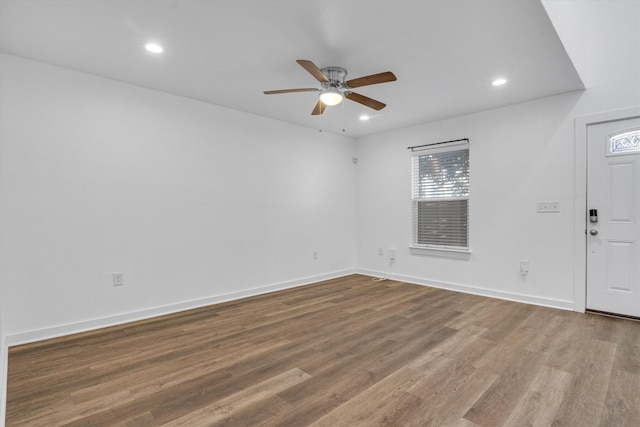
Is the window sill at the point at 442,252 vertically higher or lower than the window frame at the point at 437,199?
lower

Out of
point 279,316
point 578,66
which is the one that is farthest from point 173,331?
point 578,66

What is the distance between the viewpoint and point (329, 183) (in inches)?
213

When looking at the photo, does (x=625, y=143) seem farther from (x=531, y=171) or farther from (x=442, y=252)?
(x=442, y=252)

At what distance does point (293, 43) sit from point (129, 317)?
3.11m

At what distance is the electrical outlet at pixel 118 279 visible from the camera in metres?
3.25

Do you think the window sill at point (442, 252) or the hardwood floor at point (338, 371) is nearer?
the hardwood floor at point (338, 371)

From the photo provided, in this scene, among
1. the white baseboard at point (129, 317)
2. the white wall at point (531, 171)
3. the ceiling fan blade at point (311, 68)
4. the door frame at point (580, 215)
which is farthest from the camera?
the door frame at point (580, 215)

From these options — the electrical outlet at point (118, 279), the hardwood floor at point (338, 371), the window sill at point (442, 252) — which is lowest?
the hardwood floor at point (338, 371)

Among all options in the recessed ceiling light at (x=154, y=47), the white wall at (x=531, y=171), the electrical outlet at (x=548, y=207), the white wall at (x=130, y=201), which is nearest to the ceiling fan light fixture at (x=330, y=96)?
the recessed ceiling light at (x=154, y=47)

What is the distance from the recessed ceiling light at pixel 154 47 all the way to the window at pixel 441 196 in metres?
3.65

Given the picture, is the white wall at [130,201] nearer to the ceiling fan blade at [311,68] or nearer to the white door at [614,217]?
the ceiling fan blade at [311,68]

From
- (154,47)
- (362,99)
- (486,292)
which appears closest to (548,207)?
(486,292)

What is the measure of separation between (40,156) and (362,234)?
14.6ft

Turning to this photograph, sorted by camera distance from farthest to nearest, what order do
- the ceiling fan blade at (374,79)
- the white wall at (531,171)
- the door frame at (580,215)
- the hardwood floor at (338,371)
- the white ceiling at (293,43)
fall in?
the door frame at (580,215) → the white wall at (531,171) → the ceiling fan blade at (374,79) → the white ceiling at (293,43) → the hardwood floor at (338,371)
